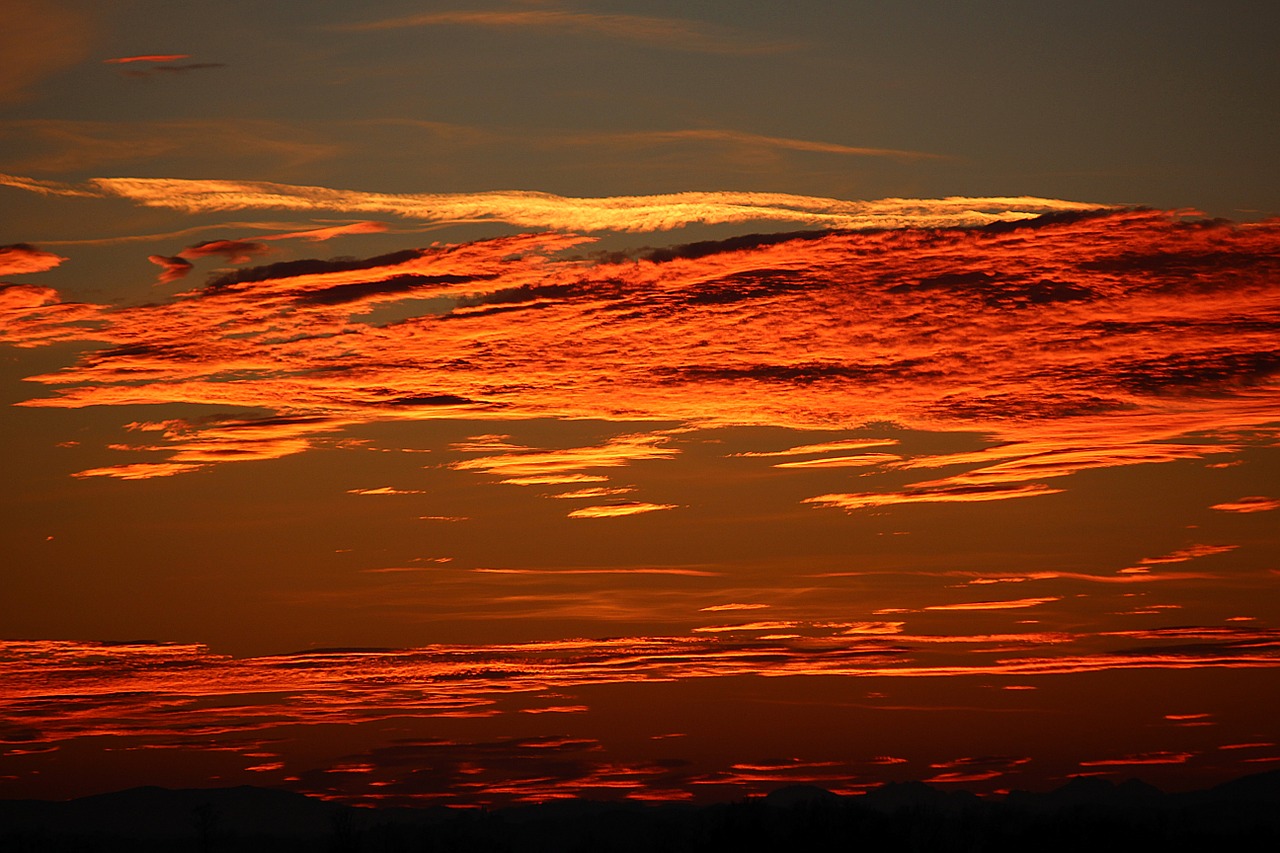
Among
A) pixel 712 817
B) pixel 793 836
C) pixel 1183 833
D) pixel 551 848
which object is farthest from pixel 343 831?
pixel 551 848

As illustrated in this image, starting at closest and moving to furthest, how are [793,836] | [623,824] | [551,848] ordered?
1. [793,836]
2. [551,848]
3. [623,824]

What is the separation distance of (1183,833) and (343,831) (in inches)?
1725

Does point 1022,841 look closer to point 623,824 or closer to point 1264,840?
point 1264,840

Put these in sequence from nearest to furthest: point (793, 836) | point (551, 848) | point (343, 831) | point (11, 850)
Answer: point (793, 836) → point (343, 831) → point (11, 850) → point (551, 848)

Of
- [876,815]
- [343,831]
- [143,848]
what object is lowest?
[143,848]

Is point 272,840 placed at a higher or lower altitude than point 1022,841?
lower

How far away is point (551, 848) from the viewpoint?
173500mm

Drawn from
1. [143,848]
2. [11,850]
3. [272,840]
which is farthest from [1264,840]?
[143,848]

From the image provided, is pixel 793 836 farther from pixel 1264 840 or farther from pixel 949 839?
pixel 1264 840

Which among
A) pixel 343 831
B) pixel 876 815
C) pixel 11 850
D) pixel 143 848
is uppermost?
pixel 876 815

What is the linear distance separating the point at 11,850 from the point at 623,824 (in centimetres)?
10619

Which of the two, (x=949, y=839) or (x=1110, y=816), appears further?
(x=1110, y=816)

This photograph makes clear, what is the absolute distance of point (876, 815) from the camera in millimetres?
62156

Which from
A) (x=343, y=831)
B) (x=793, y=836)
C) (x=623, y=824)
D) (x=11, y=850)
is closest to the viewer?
(x=793, y=836)
